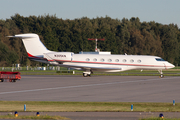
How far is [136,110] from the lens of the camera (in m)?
15.0

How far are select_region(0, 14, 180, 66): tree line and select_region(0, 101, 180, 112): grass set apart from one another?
6798cm

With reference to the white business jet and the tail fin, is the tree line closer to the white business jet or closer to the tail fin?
the tail fin

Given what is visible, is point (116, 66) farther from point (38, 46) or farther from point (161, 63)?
point (38, 46)

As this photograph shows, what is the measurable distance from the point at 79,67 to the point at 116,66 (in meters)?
5.71

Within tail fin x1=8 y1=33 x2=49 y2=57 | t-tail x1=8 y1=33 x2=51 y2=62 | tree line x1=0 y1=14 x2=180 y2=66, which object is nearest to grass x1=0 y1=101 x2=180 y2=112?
t-tail x1=8 y1=33 x2=51 y2=62

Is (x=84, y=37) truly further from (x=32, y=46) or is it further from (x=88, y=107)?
(x=88, y=107)

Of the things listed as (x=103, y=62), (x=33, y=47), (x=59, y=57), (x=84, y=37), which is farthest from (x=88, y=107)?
(x=84, y=37)

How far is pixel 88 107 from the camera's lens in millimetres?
16266

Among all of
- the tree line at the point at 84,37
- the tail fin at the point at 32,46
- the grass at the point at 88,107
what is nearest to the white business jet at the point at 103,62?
the tail fin at the point at 32,46

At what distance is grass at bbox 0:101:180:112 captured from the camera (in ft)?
50.1

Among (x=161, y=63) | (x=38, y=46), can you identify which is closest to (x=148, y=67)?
(x=161, y=63)

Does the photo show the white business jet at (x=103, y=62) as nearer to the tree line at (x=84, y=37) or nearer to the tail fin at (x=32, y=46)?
the tail fin at (x=32, y=46)

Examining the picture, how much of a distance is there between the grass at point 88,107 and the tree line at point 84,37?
223 feet

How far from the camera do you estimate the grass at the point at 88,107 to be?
→ 15273mm
